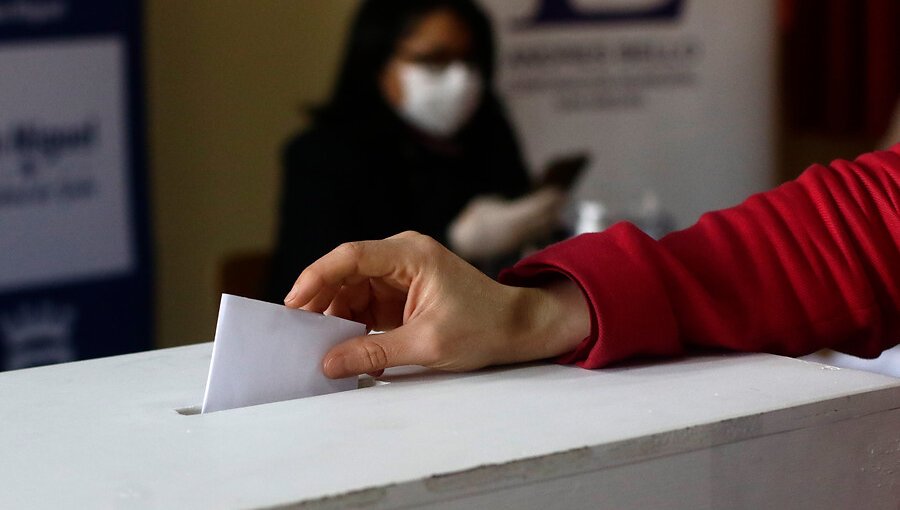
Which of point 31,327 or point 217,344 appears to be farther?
point 31,327

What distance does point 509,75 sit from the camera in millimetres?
3125

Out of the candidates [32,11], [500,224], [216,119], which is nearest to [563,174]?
[500,224]

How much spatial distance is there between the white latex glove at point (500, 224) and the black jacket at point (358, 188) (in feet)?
0.12

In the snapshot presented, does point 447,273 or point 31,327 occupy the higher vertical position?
point 447,273

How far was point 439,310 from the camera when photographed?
830 mm

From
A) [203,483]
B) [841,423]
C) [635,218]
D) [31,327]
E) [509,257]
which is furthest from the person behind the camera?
[635,218]

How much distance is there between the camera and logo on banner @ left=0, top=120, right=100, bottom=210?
2.54 meters

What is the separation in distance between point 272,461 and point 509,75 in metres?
2.57

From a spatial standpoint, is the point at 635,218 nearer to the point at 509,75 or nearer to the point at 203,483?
the point at 509,75

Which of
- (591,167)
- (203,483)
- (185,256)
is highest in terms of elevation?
(203,483)

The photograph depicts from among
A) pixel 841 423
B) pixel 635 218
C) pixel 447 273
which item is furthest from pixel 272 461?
pixel 635 218

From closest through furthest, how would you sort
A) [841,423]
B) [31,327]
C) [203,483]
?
[203,483]
[841,423]
[31,327]

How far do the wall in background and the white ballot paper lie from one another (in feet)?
8.68

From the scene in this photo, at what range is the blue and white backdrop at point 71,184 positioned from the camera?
2.54 metres
